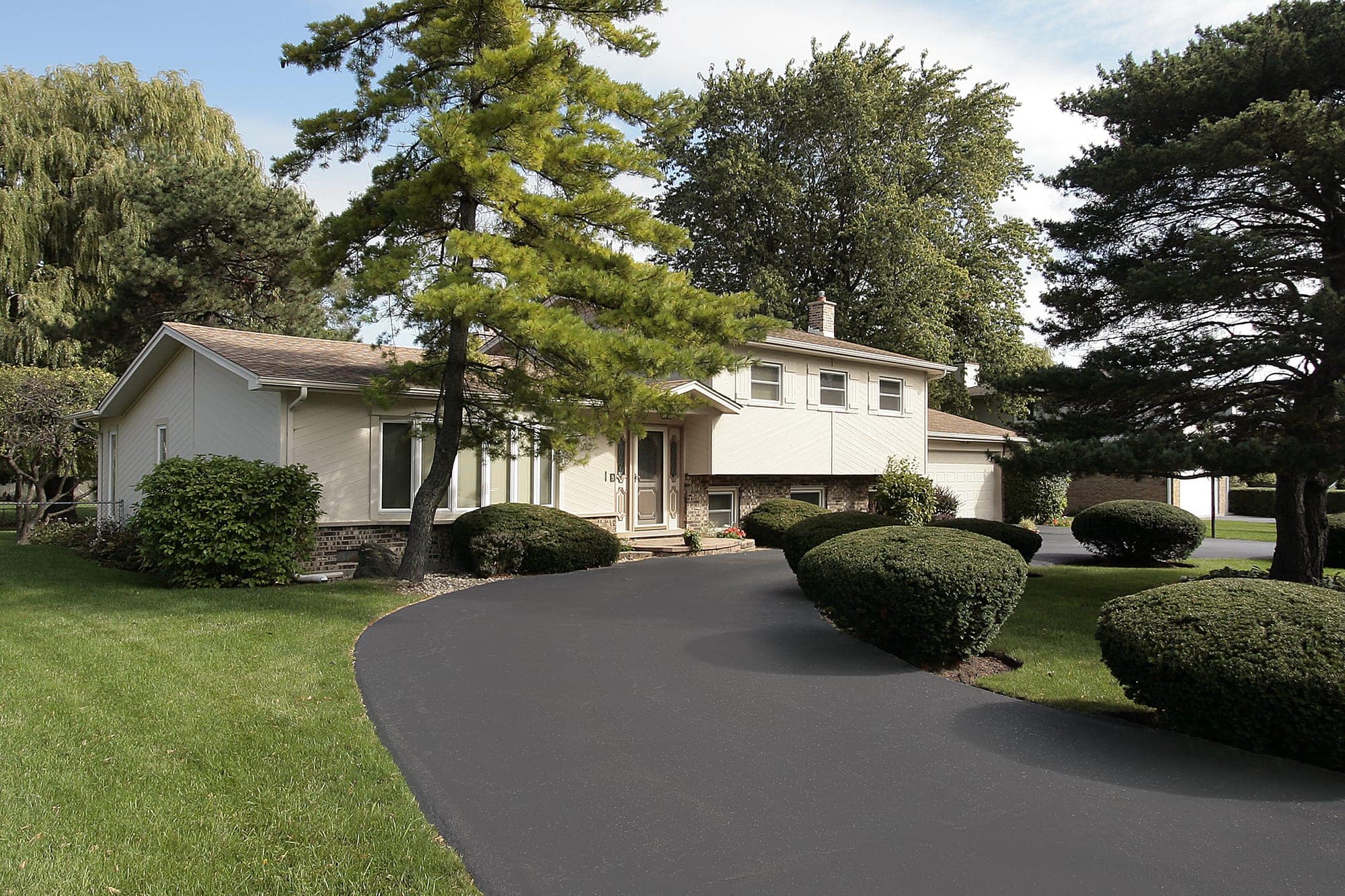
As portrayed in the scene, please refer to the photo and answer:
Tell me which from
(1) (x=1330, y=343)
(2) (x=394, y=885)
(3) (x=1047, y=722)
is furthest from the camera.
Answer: (1) (x=1330, y=343)

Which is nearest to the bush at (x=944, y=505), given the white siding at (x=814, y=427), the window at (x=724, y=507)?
the white siding at (x=814, y=427)

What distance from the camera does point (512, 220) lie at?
12.0 m

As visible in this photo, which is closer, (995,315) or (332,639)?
(332,639)

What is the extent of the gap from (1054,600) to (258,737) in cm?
1071

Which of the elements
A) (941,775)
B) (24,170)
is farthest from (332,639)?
(24,170)

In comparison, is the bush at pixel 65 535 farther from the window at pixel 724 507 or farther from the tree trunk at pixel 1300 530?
the tree trunk at pixel 1300 530

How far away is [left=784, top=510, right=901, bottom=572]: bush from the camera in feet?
40.2

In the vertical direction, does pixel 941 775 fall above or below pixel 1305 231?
below

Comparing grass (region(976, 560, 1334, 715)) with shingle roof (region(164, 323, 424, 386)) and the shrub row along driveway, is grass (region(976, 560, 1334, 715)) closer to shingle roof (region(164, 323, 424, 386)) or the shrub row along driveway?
the shrub row along driveway

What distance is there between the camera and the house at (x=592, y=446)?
45.1 ft

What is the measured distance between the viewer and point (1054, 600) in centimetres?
1226

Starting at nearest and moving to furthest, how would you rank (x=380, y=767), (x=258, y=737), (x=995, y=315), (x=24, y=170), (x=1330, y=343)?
(x=380, y=767) < (x=258, y=737) < (x=1330, y=343) < (x=24, y=170) < (x=995, y=315)

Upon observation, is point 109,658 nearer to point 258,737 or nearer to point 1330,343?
point 258,737

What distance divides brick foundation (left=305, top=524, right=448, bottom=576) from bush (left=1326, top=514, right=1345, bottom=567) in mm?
17385
